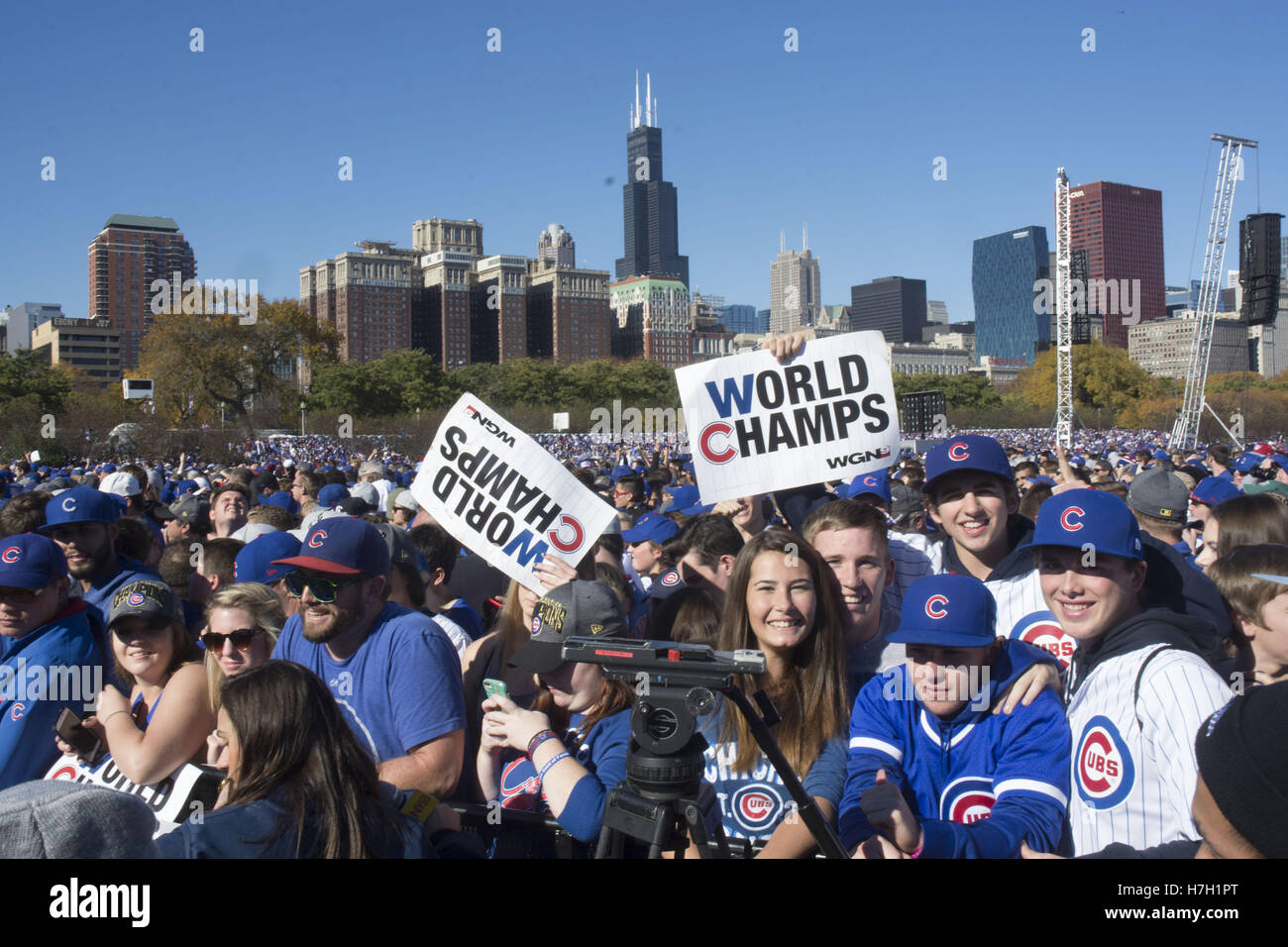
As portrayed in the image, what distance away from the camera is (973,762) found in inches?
110

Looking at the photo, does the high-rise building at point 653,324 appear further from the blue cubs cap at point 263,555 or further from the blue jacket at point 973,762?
the blue jacket at point 973,762

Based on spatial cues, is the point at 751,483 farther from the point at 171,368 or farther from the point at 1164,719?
the point at 171,368

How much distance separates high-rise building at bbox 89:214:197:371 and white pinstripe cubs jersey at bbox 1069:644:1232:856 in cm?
12011

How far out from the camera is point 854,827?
2.66m

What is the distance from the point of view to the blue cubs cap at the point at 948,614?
9.15 feet

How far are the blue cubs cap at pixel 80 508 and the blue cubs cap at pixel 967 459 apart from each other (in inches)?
172

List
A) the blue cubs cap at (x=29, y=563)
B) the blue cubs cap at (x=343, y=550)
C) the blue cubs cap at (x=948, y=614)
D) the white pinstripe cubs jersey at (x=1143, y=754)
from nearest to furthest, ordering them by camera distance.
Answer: the white pinstripe cubs jersey at (x=1143, y=754) → the blue cubs cap at (x=948, y=614) → the blue cubs cap at (x=343, y=550) → the blue cubs cap at (x=29, y=563)

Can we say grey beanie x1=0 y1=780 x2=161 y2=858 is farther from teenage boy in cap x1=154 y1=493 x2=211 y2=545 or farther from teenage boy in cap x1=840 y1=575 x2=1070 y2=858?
teenage boy in cap x1=154 y1=493 x2=211 y2=545

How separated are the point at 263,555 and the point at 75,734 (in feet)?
5.63

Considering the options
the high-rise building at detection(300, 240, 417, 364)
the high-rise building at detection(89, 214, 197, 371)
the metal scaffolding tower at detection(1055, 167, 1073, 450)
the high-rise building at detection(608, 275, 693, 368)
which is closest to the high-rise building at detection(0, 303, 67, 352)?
the high-rise building at detection(89, 214, 197, 371)

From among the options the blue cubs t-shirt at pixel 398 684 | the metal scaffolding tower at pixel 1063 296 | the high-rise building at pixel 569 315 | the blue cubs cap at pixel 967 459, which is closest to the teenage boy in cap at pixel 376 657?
the blue cubs t-shirt at pixel 398 684

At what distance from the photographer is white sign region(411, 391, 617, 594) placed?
455 centimetres

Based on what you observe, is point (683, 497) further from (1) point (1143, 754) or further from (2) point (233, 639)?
(1) point (1143, 754)
